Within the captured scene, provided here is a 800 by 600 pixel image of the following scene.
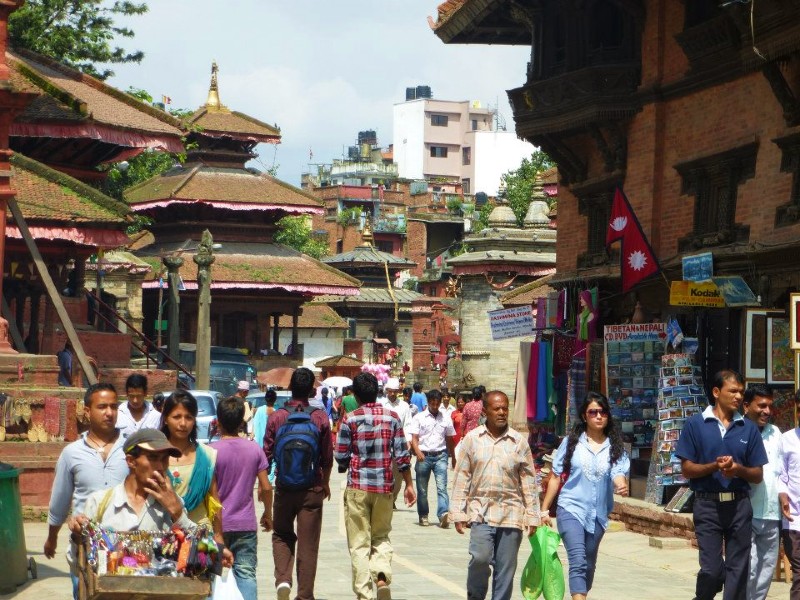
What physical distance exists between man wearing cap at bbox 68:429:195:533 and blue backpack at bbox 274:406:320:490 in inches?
172

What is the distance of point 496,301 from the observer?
44.4m

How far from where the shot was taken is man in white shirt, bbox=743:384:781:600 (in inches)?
474

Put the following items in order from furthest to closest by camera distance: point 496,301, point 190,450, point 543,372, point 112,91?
point 496,301
point 112,91
point 543,372
point 190,450

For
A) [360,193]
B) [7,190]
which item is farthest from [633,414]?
[360,193]

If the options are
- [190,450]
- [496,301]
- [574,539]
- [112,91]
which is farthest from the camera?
[496,301]

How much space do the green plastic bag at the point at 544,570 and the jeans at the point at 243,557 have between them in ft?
6.71

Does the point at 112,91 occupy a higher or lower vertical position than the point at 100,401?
higher

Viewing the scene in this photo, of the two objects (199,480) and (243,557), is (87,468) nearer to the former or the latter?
(199,480)

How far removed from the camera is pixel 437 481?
20406mm

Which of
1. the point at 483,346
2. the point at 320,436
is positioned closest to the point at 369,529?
the point at 320,436

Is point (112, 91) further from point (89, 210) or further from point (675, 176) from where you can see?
point (675, 176)

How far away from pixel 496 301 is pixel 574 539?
32.9m

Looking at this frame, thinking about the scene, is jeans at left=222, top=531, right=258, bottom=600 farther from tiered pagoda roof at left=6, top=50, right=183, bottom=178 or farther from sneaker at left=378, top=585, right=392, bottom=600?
tiered pagoda roof at left=6, top=50, right=183, bottom=178

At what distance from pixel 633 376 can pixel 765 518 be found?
954cm
